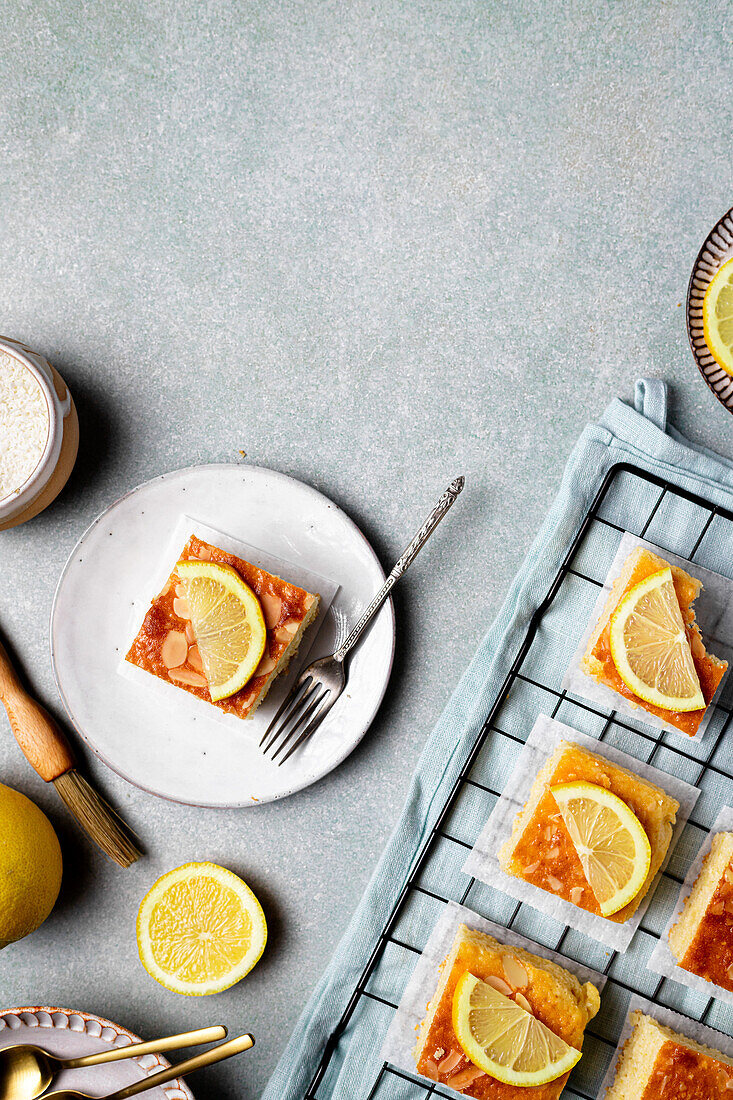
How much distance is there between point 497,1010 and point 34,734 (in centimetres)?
180

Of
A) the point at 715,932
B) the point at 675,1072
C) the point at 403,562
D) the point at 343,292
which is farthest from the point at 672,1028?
the point at 343,292

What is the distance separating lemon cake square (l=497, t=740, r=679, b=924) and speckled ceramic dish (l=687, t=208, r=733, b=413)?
1.34 meters

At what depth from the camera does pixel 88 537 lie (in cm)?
271

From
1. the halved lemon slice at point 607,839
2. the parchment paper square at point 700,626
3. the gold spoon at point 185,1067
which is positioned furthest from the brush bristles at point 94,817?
the parchment paper square at point 700,626

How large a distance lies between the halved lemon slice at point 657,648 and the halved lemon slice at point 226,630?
1.16 metres

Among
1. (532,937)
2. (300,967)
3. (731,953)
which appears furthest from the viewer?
(300,967)

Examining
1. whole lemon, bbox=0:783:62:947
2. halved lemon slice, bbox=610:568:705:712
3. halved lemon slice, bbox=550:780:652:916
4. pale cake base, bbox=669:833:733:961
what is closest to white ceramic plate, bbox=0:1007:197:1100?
whole lemon, bbox=0:783:62:947

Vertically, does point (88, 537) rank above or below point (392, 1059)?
above

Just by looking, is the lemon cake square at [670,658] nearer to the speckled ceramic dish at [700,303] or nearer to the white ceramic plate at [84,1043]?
the speckled ceramic dish at [700,303]

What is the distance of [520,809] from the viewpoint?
259 centimetres

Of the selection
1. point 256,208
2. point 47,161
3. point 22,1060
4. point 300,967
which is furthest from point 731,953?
point 47,161

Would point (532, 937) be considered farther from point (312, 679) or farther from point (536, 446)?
point (536, 446)

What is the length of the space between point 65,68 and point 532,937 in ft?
11.5

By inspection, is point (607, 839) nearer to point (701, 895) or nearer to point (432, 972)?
point (701, 895)
